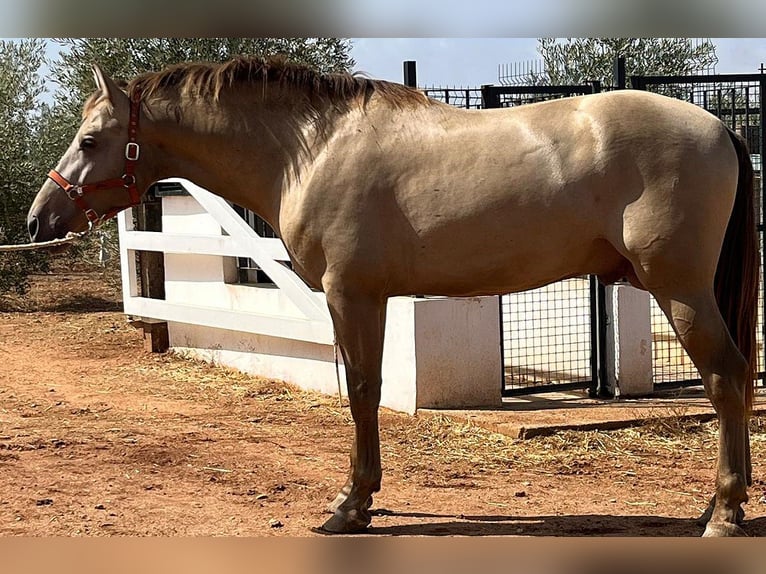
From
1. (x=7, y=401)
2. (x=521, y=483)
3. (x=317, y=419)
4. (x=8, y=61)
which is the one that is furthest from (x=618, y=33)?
(x=8, y=61)

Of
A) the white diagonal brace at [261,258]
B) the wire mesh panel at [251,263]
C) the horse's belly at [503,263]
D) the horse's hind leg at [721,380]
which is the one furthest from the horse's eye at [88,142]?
the wire mesh panel at [251,263]

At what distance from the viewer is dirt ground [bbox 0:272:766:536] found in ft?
13.1

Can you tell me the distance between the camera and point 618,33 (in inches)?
55.6

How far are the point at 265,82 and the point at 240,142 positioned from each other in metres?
0.30

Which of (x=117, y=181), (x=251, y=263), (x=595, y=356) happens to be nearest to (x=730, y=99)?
(x=595, y=356)

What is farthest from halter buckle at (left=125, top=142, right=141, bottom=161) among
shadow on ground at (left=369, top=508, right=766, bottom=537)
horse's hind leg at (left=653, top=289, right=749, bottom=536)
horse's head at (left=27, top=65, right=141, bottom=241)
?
horse's hind leg at (left=653, top=289, right=749, bottom=536)

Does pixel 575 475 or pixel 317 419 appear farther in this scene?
pixel 317 419

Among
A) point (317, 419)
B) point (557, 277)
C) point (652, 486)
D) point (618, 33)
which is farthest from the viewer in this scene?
point (317, 419)

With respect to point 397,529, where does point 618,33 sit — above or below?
above

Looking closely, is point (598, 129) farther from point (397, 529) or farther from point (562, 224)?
point (397, 529)

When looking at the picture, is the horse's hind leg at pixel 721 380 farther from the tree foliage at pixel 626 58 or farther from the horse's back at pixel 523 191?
the tree foliage at pixel 626 58

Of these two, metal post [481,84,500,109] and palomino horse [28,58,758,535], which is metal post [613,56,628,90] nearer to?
metal post [481,84,500,109]

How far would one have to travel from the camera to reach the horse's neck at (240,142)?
3.97 m

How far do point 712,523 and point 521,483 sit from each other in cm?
125
